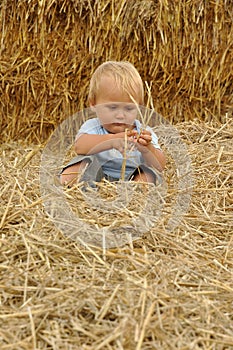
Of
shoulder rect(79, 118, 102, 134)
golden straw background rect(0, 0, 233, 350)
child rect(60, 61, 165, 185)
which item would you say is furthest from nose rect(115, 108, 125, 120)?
golden straw background rect(0, 0, 233, 350)

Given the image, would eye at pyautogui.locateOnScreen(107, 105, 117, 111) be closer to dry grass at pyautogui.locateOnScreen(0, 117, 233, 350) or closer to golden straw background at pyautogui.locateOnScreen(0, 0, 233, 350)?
golden straw background at pyautogui.locateOnScreen(0, 0, 233, 350)

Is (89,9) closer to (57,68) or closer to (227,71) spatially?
(57,68)

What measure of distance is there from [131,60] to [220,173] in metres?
1.24

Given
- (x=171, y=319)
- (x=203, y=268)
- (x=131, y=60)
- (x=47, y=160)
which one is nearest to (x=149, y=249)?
(x=203, y=268)

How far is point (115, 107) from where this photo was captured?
2.45m

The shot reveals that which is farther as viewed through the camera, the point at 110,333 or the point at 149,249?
the point at 149,249

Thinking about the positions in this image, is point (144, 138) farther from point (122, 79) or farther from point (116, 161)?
point (122, 79)

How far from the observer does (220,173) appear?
2.46m

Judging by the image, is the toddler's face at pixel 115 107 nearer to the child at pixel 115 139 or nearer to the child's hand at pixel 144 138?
the child at pixel 115 139

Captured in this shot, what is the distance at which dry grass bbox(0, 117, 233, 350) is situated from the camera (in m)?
1.41

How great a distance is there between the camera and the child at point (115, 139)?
2.35m

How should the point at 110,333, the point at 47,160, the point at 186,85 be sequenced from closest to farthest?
the point at 110,333 → the point at 47,160 → the point at 186,85

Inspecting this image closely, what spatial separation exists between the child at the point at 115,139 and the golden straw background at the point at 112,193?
0.39 ft

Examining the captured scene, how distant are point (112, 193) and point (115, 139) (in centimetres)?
30
